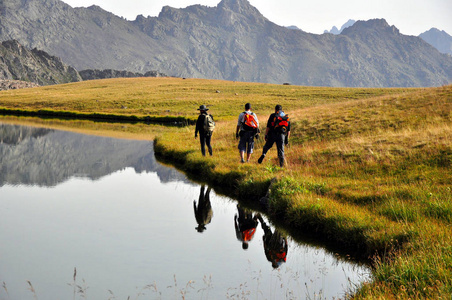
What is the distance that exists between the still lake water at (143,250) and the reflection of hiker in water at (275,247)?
0.05 metres

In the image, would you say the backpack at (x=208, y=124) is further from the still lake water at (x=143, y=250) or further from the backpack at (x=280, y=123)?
the backpack at (x=280, y=123)

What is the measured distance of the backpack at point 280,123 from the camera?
19.1 m

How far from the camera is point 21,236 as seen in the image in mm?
11883

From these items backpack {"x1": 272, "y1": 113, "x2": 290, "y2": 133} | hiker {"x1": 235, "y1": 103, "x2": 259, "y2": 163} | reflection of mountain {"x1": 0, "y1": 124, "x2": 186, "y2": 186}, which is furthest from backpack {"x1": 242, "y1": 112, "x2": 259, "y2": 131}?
reflection of mountain {"x1": 0, "y1": 124, "x2": 186, "y2": 186}

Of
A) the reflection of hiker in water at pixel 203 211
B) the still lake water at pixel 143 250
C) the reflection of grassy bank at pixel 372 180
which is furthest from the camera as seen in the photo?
the reflection of hiker in water at pixel 203 211

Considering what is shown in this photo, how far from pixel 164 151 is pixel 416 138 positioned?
16.0 meters

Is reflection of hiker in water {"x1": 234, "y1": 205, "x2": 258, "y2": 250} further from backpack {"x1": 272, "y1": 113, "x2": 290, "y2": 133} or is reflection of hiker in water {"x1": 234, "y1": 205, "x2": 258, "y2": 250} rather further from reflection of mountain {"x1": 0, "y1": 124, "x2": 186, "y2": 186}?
reflection of mountain {"x1": 0, "y1": 124, "x2": 186, "y2": 186}

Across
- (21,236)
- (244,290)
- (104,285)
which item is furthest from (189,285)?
(21,236)

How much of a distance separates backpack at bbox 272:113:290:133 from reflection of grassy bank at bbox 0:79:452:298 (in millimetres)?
1666

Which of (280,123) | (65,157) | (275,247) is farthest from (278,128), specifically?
(65,157)

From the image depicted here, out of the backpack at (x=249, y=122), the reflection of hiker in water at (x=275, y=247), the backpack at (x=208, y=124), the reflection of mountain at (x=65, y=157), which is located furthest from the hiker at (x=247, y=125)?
the reflection of hiker in water at (x=275, y=247)

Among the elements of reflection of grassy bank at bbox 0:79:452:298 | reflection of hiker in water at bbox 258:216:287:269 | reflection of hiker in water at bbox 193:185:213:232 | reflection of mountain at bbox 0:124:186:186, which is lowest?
reflection of mountain at bbox 0:124:186:186

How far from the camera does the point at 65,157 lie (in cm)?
2952

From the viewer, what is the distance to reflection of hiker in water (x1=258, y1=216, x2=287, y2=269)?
10.7 metres
